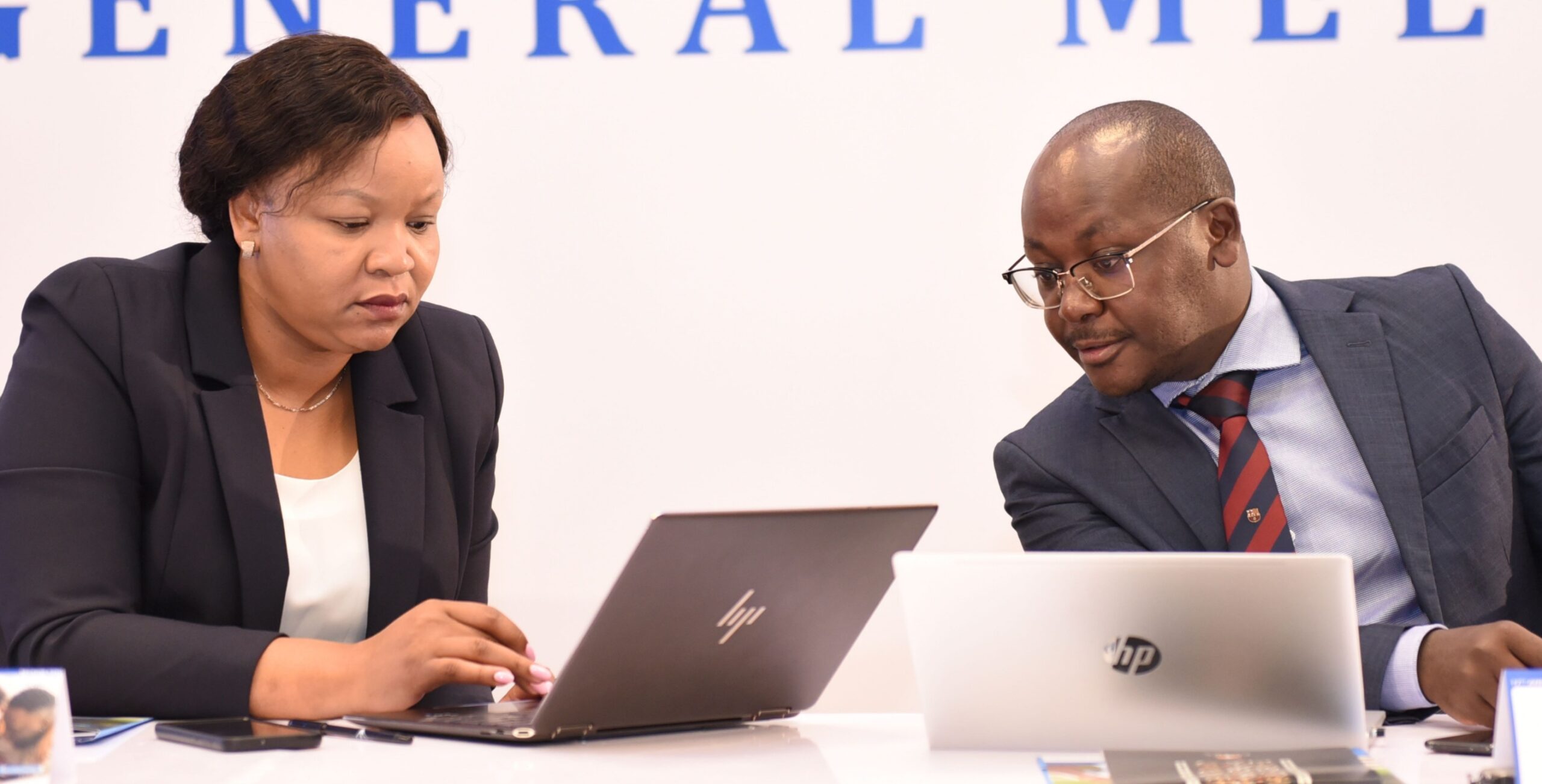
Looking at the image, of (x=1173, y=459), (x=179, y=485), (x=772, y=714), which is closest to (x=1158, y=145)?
(x=1173, y=459)

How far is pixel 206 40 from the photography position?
2865 mm

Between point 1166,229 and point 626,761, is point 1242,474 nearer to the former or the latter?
point 1166,229

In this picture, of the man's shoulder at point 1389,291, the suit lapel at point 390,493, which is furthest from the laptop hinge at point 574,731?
the man's shoulder at point 1389,291

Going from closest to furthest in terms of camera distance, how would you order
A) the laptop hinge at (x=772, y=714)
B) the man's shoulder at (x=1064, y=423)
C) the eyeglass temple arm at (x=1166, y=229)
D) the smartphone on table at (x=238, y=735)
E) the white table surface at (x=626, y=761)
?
the white table surface at (x=626, y=761) < the smartphone on table at (x=238, y=735) < the laptop hinge at (x=772, y=714) < the eyeglass temple arm at (x=1166, y=229) < the man's shoulder at (x=1064, y=423)

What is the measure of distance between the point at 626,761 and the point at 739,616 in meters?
0.17

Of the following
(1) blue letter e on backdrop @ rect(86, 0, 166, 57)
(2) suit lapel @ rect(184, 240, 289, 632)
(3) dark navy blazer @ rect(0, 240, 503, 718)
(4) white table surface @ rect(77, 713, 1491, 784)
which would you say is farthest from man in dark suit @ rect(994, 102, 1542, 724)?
(1) blue letter e on backdrop @ rect(86, 0, 166, 57)

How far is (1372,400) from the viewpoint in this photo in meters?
2.03

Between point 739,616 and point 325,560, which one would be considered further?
point 325,560

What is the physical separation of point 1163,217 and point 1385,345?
0.36m

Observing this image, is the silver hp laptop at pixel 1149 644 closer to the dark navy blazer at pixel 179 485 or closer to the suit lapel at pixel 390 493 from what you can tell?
the dark navy blazer at pixel 179 485

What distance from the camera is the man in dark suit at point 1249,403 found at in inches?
77.9

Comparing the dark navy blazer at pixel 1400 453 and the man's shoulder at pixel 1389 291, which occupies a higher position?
the man's shoulder at pixel 1389 291

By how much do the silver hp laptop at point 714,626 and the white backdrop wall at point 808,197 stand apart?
1.26 m

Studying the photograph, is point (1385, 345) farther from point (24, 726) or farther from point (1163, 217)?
point (24, 726)
